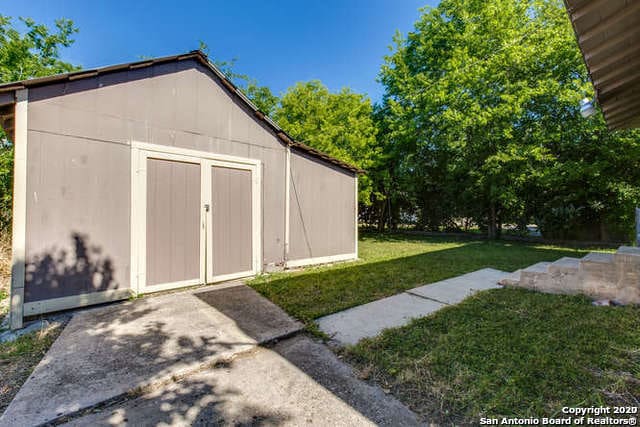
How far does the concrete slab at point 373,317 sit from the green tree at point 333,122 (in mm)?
9161

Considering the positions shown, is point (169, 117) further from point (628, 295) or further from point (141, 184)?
point (628, 295)

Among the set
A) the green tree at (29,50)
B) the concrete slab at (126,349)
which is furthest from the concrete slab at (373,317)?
the green tree at (29,50)

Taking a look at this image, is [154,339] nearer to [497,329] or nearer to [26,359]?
[26,359]

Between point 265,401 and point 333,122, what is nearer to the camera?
point 265,401

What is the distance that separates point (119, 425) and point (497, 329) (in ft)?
11.4

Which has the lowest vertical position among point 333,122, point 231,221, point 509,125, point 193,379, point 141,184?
point 193,379

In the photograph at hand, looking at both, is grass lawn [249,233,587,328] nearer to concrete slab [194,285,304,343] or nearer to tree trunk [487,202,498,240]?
concrete slab [194,285,304,343]

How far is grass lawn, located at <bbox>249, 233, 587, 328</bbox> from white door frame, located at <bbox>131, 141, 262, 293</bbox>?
0.82 metres

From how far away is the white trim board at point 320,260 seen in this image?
6.02 m

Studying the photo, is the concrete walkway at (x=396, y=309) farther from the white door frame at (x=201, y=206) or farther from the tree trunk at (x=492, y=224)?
the tree trunk at (x=492, y=224)

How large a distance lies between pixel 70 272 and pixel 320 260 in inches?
180

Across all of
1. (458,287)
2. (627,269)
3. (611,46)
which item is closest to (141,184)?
(458,287)

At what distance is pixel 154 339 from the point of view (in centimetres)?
274

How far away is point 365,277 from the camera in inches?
211
